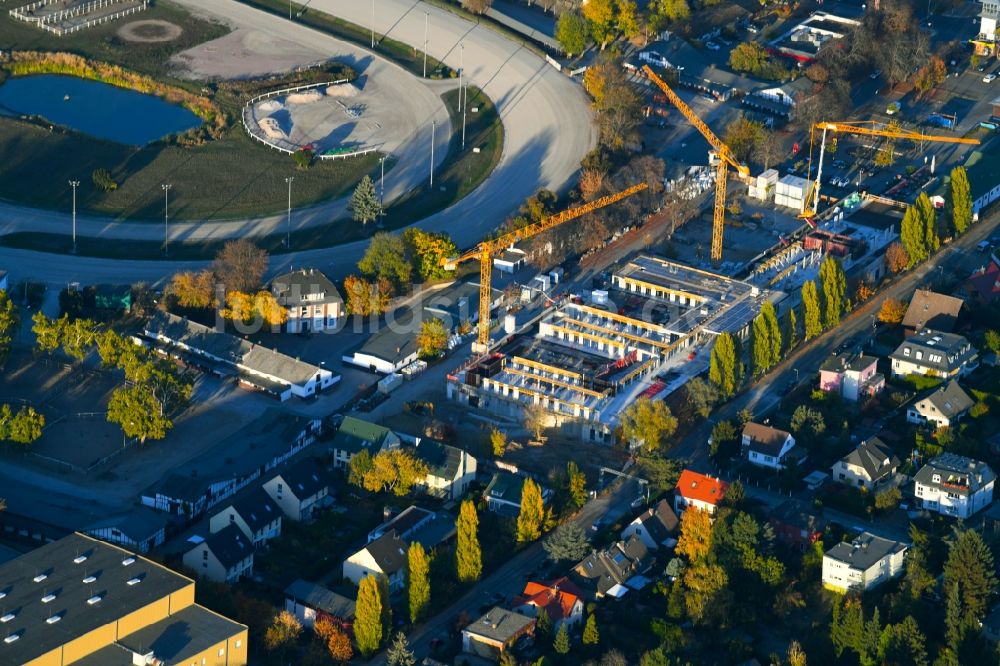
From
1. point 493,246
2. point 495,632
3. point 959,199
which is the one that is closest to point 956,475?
point 495,632

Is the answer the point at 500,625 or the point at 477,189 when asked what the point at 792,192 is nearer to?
the point at 477,189

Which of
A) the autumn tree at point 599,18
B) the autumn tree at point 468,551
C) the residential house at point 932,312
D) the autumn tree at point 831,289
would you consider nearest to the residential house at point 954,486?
the residential house at point 932,312

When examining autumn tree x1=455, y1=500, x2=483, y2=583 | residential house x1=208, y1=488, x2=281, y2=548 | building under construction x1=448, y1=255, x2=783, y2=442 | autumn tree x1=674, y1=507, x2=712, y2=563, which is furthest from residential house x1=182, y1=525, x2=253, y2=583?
building under construction x1=448, y1=255, x2=783, y2=442

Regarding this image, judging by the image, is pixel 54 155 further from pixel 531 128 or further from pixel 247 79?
pixel 531 128

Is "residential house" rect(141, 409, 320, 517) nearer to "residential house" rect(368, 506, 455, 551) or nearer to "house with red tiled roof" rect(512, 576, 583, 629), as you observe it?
"residential house" rect(368, 506, 455, 551)

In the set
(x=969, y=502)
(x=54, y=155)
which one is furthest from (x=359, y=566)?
(x=54, y=155)

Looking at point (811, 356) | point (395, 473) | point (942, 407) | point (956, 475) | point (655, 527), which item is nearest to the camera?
point (655, 527)

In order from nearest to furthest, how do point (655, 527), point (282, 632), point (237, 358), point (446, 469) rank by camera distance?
point (282, 632), point (655, 527), point (446, 469), point (237, 358)
